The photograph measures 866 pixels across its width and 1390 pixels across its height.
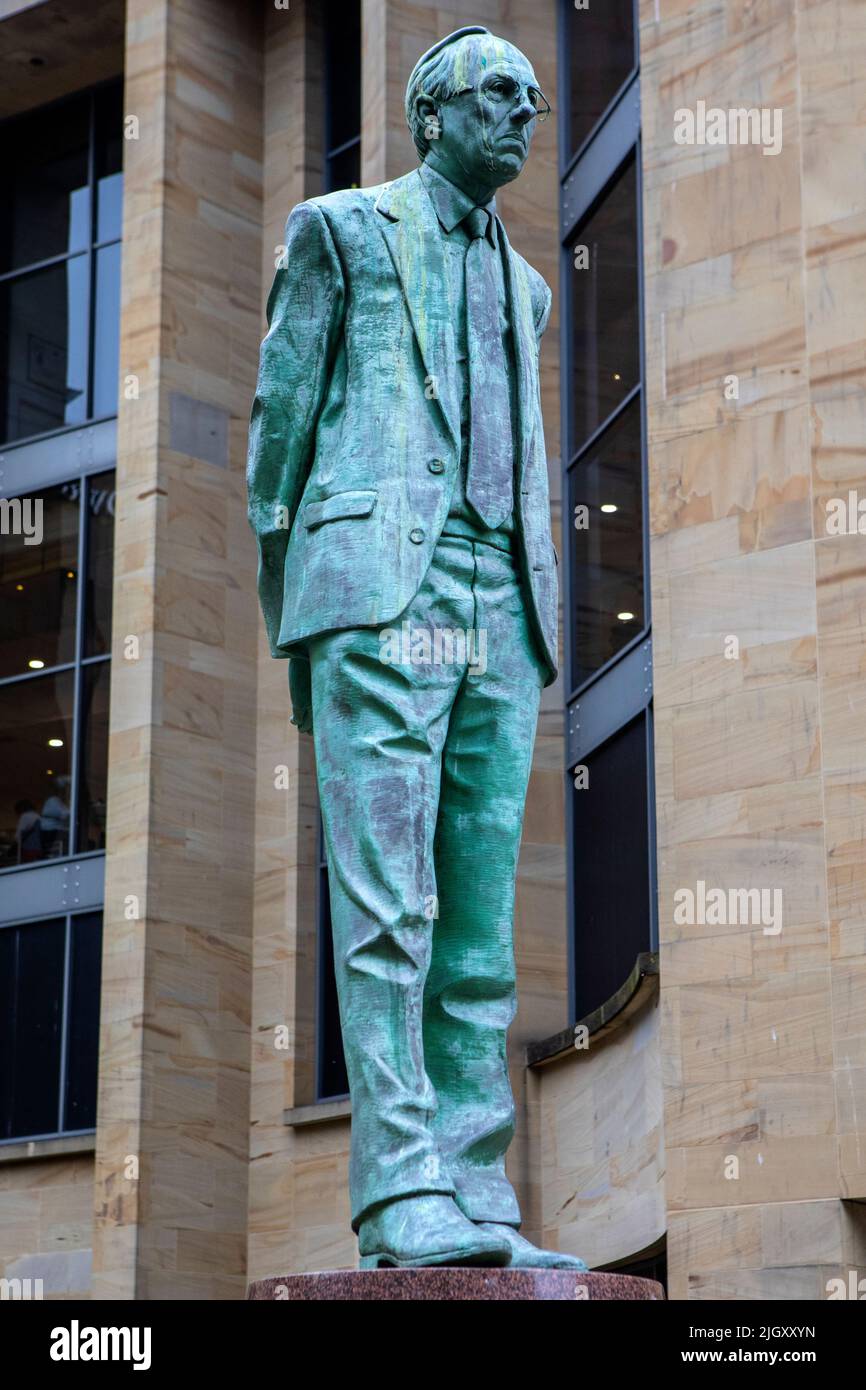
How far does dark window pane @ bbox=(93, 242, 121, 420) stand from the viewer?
29703mm

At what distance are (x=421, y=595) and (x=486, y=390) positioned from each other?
79 centimetres

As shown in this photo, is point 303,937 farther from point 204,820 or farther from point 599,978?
point 599,978

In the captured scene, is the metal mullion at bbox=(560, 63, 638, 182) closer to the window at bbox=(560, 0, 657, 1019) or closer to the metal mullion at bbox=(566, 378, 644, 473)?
the window at bbox=(560, 0, 657, 1019)

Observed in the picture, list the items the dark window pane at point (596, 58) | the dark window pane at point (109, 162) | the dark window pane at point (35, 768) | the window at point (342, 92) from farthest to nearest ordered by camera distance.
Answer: the dark window pane at point (109, 162) < the dark window pane at point (35, 768) < the window at point (342, 92) < the dark window pane at point (596, 58)

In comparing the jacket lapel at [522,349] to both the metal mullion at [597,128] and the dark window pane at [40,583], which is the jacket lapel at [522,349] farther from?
the dark window pane at [40,583]

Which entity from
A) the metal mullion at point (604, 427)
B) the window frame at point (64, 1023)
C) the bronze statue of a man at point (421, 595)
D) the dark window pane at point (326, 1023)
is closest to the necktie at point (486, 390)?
the bronze statue of a man at point (421, 595)

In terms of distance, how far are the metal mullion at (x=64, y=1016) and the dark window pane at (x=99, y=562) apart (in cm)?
365

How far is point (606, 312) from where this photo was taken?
2205cm

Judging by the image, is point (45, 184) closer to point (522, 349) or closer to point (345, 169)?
point (345, 169)

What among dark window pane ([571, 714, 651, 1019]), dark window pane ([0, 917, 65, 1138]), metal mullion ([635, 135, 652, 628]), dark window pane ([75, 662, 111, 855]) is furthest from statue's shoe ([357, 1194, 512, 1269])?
dark window pane ([75, 662, 111, 855])

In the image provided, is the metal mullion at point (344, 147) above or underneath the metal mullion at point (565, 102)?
above

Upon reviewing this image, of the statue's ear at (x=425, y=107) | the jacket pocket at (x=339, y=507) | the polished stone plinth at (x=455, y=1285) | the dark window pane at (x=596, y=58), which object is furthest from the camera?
the dark window pane at (x=596, y=58)

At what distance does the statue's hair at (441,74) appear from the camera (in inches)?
296

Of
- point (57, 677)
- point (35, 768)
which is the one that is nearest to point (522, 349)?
point (57, 677)
